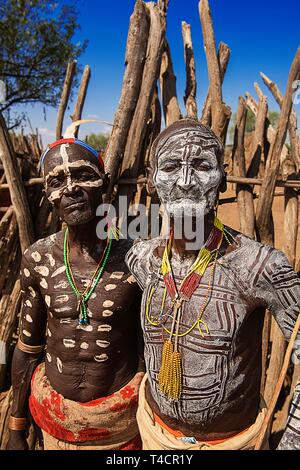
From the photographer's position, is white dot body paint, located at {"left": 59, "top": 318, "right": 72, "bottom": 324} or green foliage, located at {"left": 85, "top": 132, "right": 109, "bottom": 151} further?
green foliage, located at {"left": 85, "top": 132, "right": 109, "bottom": 151}

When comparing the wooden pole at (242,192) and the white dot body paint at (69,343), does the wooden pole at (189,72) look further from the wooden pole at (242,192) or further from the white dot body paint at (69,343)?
the white dot body paint at (69,343)

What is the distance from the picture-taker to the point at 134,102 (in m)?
2.71

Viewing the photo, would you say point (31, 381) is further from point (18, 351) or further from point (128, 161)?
point (128, 161)

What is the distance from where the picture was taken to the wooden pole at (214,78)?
260cm

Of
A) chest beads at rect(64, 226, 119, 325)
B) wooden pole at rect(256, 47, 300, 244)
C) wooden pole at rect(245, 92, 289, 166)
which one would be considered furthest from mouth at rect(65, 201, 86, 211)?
wooden pole at rect(245, 92, 289, 166)

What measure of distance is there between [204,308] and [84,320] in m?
0.72

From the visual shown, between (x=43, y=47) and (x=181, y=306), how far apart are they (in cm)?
1464

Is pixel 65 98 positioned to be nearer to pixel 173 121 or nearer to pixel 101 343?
pixel 173 121

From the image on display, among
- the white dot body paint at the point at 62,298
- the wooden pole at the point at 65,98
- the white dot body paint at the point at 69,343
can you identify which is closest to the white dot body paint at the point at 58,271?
the white dot body paint at the point at 62,298

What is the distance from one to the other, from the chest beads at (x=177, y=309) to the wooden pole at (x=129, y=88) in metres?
1.26

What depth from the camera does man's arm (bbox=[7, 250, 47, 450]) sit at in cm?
214

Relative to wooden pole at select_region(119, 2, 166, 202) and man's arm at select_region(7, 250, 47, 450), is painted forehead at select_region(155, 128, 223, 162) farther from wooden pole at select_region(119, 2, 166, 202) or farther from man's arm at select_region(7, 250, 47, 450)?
wooden pole at select_region(119, 2, 166, 202)

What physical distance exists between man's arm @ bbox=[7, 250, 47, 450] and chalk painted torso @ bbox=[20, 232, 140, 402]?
46mm

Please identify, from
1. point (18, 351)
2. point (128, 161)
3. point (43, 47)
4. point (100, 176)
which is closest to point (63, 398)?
point (18, 351)
